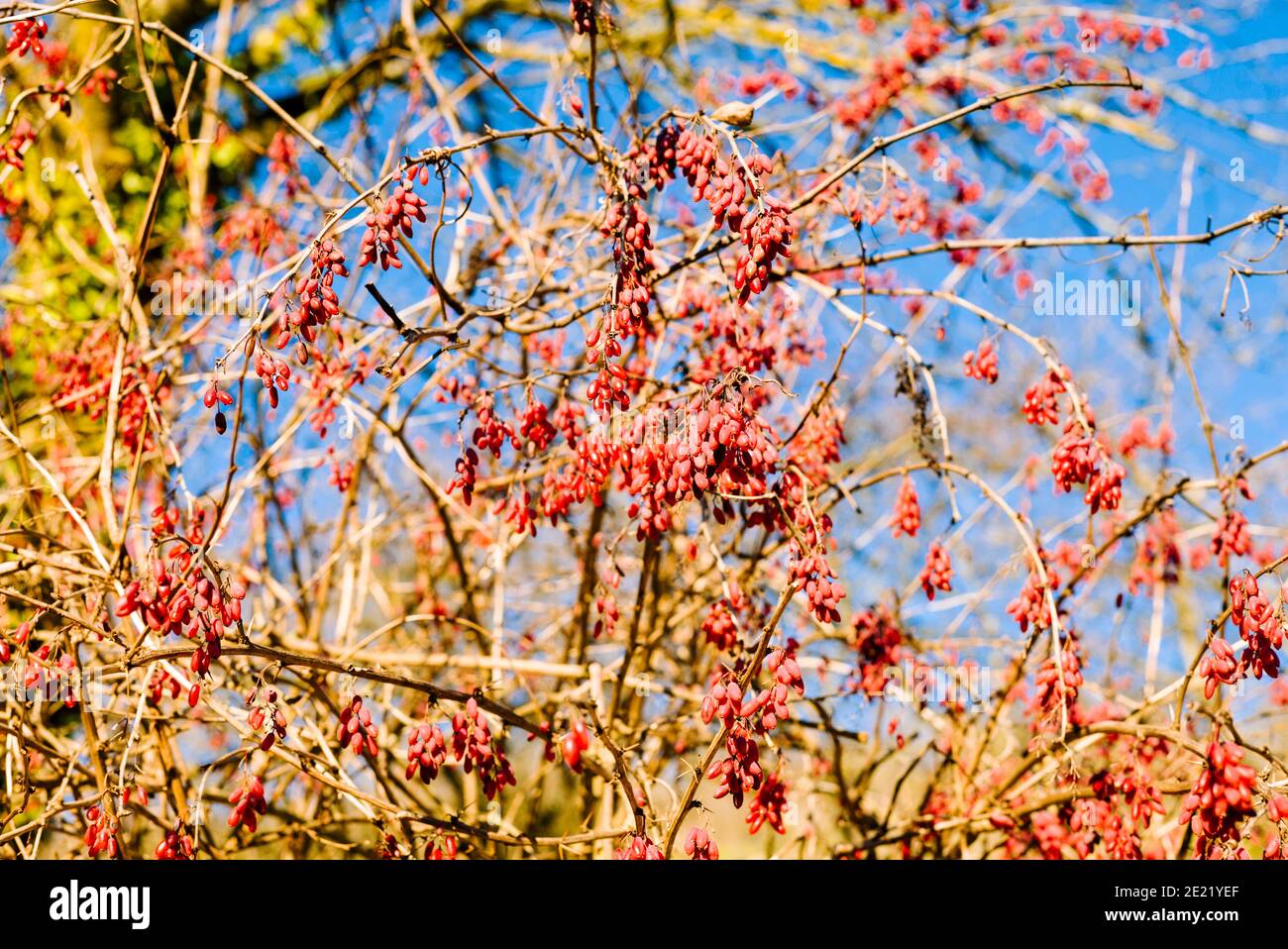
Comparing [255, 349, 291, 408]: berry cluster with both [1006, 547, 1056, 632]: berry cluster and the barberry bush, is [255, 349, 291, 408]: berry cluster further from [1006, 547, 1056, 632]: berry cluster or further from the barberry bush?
[1006, 547, 1056, 632]: berry cluster

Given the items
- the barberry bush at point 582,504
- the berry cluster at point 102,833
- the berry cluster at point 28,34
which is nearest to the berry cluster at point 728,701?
the barberry bush at point 582,504

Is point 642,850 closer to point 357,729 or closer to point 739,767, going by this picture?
point 739,767

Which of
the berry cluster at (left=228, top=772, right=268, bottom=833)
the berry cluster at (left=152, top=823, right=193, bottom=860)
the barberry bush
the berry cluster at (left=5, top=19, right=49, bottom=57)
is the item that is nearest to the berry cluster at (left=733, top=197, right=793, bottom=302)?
the barberry bush

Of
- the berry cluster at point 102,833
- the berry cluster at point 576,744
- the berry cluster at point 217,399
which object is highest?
the berry cluster at point 217,399

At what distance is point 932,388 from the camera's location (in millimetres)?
2707

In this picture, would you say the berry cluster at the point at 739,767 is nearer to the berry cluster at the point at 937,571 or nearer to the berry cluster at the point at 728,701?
the berry cluster at the point at 728,701

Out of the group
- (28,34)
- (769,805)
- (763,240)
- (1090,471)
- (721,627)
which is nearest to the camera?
(763,240)

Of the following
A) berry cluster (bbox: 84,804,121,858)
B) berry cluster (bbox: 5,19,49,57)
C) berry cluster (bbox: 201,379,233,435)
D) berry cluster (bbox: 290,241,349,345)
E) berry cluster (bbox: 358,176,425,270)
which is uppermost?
berry cluster (bbox: 5,19,49,57)

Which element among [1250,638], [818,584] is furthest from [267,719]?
[1250,638]

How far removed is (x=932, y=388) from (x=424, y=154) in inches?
51.5

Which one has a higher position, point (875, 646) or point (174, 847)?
point (875, 646)

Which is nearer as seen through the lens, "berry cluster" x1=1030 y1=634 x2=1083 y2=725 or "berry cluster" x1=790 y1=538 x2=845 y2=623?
"berry cluster" x1=790 y1=538 x2=845 y2=623
